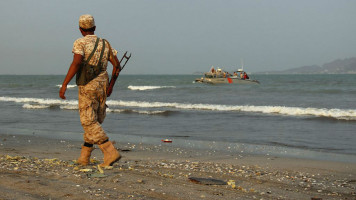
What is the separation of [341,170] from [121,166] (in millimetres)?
3510

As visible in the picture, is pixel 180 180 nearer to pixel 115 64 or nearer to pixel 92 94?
pixel 92 94

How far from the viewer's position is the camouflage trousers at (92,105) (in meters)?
5.25

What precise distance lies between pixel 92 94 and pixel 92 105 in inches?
5.5

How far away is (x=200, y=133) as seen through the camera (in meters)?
12.0

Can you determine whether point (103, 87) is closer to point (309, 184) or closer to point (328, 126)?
point (309, 184)

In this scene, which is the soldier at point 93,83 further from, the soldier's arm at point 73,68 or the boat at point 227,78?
the boat at point 227,78

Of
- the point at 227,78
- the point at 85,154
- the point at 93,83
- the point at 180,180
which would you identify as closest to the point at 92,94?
the point at 93,83

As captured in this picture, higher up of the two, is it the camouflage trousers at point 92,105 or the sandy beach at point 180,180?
the camouflage trousers at point 92,105

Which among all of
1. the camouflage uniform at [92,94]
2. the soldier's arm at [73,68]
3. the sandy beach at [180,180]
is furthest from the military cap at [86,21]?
the sandy beach at [180,180]

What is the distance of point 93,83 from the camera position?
5246 millimetres

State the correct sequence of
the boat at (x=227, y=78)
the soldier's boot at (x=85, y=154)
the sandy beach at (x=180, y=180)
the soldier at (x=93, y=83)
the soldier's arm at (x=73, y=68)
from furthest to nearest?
the boat at (x=227, y=78) < the soldier's boot at (x=85, y=154) < the soldier at (x=93, y=83) < the soldier's arm at (x=73, y=68) < the sandy beach at (x=180, y=180)

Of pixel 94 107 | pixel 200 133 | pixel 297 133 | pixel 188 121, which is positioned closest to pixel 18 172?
pixel 94 107

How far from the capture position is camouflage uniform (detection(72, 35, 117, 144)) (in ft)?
17.0

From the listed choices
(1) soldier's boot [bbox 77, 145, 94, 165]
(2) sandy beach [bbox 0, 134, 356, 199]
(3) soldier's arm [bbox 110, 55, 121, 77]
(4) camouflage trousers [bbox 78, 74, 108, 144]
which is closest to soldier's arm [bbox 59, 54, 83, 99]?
(4) camouflage trousers [bbox 78, 74, 108, 144]
